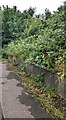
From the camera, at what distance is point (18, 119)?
5.75 meters

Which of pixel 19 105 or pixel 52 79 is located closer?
pixel 19 105

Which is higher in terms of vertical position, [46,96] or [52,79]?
[52,79]

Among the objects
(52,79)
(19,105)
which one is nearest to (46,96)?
(52,79)

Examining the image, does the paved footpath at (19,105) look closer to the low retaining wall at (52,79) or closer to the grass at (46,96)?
the grass at (46,96)

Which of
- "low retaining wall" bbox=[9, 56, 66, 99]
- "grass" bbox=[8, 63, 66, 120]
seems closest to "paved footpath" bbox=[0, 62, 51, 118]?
"grass" bbox=[8, 63, 66, 120]

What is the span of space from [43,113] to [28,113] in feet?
1.21

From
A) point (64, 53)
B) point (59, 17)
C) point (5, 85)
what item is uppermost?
point (59, 17)

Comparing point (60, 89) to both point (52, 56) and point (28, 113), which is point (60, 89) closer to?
point (28, 113)

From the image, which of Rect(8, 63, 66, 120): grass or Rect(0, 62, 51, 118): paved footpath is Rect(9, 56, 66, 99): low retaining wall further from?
Rect(0, 62, 51, 118): paved footpath

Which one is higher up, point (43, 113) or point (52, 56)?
point (52, 56)

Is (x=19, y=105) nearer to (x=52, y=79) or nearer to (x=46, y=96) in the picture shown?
(x=46, y=96)

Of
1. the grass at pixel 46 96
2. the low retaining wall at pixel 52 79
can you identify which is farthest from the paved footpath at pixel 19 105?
the low retaining wall at pixel 52 79

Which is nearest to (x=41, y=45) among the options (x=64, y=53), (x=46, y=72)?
(x=46, y=72)

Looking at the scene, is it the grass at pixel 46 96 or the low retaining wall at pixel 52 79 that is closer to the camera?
the grass at pixel 46 96
